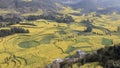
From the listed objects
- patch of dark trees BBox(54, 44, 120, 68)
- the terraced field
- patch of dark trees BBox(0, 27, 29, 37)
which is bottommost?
the terraced field

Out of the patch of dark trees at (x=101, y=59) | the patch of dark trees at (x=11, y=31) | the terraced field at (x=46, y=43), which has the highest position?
the patch of dark trees at (x=101, y=59)

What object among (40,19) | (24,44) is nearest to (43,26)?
(40,19)

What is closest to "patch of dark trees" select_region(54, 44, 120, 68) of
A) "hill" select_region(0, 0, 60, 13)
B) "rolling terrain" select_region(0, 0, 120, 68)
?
"rolling terrain" select_region(0, 0, 120, 68)

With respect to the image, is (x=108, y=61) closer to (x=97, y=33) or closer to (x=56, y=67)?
(x=56, y=67)

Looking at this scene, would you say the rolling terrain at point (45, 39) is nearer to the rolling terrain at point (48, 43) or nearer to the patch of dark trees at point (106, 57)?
the rolling terrain at point (48, 43)

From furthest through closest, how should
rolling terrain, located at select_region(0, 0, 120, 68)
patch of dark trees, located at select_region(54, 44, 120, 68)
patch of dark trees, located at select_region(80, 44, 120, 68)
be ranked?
rolling terrain, located at select_region(0, 0, 120, 68) → patch of dark trees, located at select_region(54, 44, 120, 68) → patch of dark trees, located at select_region(80, 44, 120, 68)

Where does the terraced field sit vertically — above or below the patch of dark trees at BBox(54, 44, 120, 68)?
below

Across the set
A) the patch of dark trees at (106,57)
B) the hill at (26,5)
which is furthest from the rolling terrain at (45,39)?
the hill at (26,5)

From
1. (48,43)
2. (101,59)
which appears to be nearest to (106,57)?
(101,59)

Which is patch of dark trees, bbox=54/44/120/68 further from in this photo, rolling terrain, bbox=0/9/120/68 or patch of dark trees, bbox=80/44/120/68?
rolling terrain, bbox=0/9/120/68
